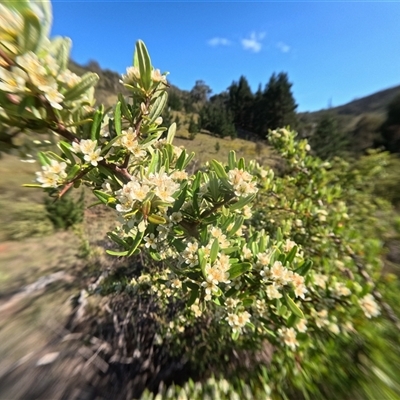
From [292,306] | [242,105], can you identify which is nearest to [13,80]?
[292,306]

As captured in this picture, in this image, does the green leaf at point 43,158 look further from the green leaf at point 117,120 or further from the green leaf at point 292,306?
the green leaf at point 292,306

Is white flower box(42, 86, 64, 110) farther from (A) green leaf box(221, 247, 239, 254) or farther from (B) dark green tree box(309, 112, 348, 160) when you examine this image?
(B) dark green tree box(309, 112, 348, 160)

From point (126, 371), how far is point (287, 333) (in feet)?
7.29

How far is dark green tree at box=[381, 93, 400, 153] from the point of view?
18250 millimetres

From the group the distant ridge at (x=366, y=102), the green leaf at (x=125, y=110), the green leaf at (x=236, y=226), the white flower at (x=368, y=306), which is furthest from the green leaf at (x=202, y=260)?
the distant ridge at (x=366, y=102)

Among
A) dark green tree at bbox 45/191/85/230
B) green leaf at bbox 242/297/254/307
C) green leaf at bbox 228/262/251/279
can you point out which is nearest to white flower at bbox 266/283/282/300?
green leaf at bbox 242/297/254/307

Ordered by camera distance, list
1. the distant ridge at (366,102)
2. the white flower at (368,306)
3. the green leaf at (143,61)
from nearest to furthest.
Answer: the green leaf at (143,61)
the white flower at (368,306)
the distant ridge at (366,102)

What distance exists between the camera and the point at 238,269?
3.61 feet

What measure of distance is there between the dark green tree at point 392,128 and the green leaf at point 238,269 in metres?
22.4

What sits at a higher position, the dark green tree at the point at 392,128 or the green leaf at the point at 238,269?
the dark green tree at the point at 392,128

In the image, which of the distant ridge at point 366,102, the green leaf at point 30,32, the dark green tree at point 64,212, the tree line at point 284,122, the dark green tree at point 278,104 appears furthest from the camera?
the distant ridge at point 366,102

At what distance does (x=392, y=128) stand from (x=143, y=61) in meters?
24.0

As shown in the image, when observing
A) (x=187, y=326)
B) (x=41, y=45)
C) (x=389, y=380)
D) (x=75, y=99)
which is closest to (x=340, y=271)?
(x=389, y=380)

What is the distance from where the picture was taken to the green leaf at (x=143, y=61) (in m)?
0.94
